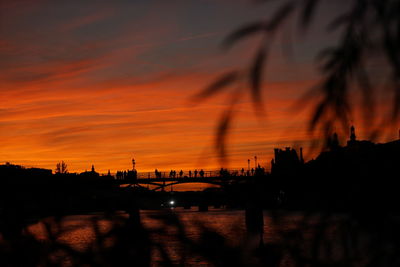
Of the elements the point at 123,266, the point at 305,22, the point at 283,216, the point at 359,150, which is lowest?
the point at 123,266

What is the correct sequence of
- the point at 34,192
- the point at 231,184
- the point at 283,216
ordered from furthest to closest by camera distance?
1. the point at 34,192
2. the point at 231,184
3. the point at 283,216

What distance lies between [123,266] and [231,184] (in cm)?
40

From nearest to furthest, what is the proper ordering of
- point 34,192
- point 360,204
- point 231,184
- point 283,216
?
point 283,216 < point 360,204 < point 231,184 < point 34,192

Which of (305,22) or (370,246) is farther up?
(305,22)

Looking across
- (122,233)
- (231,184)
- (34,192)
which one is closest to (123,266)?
(122,233)

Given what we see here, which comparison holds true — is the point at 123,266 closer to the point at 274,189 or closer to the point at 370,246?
the point at 274,189

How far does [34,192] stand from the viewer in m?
1.85

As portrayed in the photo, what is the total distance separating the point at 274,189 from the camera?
129 centimetres

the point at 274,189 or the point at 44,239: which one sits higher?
the point at 274,189

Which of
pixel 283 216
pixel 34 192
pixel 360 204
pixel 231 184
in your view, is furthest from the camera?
pixel 34 192

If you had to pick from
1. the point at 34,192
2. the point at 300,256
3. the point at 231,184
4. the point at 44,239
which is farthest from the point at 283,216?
the point at 34,192

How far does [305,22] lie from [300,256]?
1.85ft

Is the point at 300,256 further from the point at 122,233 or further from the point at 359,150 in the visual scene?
the point at 122,233

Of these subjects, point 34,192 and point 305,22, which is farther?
point 34,192
